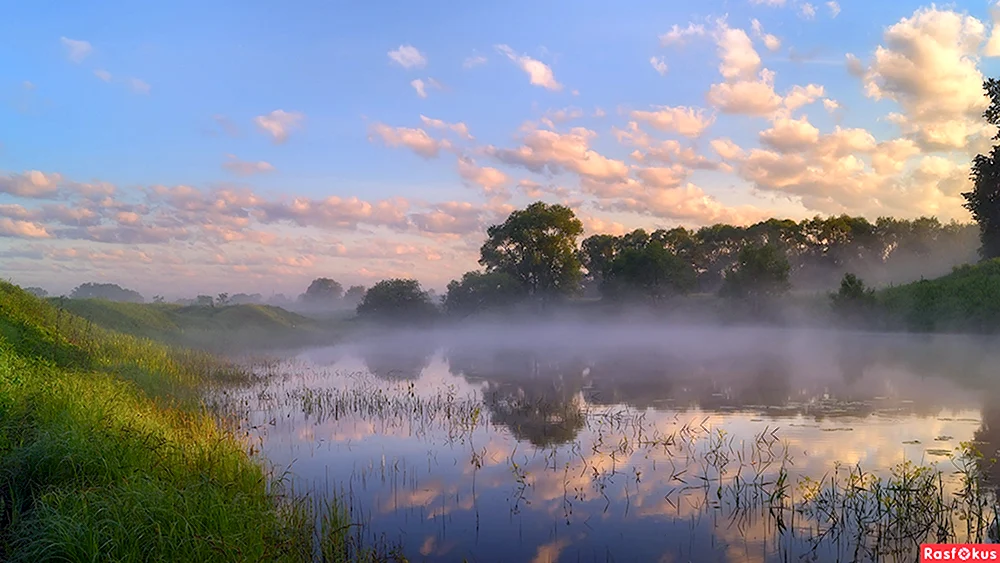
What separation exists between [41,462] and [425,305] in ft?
330

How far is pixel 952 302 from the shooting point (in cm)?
5891

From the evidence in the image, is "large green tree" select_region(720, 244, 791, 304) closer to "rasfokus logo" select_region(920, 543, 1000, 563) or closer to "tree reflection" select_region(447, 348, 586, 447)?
"tree reflection" select_region(447, 348, 586, 447)

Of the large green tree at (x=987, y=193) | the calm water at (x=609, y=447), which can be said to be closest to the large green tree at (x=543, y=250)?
the large green tree at (x=987, y=193)

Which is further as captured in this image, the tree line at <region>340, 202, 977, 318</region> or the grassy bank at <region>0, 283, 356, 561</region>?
the tree line at <region>340, 202, 977, 318</region>

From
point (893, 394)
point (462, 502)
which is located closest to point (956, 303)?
point (893, 394)

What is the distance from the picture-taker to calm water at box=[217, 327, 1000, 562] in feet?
35.9

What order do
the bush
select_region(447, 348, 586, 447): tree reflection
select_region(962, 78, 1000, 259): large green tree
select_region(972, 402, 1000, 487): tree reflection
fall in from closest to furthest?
select_region(972, 402, 1000, 487): tree reflection → select_region(447, 348, 586, 447): tree reflection → select_region(962, 78, 1000, 259): large green tree → the bush

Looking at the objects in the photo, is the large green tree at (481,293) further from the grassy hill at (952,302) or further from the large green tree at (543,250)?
the grassy hill at (952,302)

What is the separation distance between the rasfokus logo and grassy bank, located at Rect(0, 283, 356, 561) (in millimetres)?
9232

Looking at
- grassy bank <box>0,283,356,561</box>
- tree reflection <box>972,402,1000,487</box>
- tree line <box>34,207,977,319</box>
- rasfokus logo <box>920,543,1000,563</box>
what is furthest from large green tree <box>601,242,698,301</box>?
rasfokus logo <box>920,543,1000,563</box>

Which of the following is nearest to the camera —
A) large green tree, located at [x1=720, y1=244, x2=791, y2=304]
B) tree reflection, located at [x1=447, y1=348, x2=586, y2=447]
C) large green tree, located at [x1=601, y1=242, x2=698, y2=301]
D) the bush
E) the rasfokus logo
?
the rasfokus logo

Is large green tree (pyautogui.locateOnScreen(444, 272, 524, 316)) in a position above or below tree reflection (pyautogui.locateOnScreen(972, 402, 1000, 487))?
above

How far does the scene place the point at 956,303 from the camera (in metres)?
58.2

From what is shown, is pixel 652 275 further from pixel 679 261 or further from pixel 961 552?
pixel 961 552
